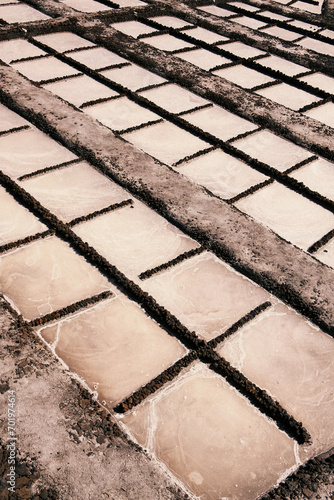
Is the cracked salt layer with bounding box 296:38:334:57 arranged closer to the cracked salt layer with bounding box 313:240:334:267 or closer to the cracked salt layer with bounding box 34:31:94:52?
the cracked salt layer with bounding box 34:31:94:52

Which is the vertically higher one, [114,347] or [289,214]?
Result: [289,214]

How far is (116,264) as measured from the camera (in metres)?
6.12

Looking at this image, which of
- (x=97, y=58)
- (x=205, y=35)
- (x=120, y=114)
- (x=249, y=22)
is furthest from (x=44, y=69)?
(x=249, y=22)

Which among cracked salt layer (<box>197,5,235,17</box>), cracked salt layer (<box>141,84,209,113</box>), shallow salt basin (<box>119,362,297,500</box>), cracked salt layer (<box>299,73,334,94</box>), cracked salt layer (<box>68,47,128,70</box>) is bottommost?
shallow salt basin (<box>119,362,297,500</box>)

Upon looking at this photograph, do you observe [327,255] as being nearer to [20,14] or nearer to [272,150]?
[272,150]

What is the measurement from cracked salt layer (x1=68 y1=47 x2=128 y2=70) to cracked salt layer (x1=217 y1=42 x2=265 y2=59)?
288 cm

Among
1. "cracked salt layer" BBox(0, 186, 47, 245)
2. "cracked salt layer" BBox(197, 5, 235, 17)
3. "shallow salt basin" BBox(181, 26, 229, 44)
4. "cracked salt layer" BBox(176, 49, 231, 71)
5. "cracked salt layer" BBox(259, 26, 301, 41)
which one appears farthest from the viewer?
"cracked salt layer" BBox(197, 5, 235, 17)

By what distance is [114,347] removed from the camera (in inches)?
203

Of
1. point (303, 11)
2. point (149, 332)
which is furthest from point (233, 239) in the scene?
point (303, 11)

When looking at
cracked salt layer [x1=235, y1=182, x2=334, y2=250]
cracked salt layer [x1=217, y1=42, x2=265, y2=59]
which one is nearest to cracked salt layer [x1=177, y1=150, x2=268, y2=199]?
cracked salt layer [x1=235, y1=182, x2=334, y2=250]

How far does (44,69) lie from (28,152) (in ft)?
11.2

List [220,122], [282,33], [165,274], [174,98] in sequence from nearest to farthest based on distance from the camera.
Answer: [165,274] < [220,122] < [174,98] < [282,33]

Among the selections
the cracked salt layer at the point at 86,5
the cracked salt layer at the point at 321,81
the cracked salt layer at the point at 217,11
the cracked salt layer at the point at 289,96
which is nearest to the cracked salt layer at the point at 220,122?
the cracked salt layer at the point at 289,96

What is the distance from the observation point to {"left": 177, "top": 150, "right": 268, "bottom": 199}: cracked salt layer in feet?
25.2
